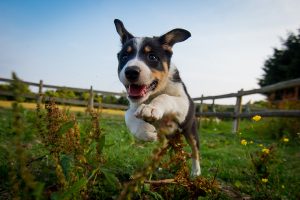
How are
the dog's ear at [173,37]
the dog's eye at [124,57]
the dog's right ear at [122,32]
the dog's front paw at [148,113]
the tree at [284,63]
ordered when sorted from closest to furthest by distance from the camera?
the dog's front paw at [148,113], the dog's eye at [124,57], the dog's ear at [173,37], the dog's right ear at [122,32], the tree at [284,63]

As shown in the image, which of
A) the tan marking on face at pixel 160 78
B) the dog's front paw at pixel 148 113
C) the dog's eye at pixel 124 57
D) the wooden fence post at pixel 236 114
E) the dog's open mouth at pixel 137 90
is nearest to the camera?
the dog's front paw at pixel 148 113

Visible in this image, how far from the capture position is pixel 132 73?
348cm

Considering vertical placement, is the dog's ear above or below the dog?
above

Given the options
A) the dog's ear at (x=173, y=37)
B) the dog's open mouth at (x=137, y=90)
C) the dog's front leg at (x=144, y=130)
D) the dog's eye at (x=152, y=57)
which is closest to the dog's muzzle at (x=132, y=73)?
the dog's open mouth at (x=137, y=90)

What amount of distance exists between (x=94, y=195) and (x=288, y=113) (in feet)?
24.8

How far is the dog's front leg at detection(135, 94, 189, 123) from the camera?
2.75 metres

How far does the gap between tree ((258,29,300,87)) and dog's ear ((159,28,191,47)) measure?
79.6 feet

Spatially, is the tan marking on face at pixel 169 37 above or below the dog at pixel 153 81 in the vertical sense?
above

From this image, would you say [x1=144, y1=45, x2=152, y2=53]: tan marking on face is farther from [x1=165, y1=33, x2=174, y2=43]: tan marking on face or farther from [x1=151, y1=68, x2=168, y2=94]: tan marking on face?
[x1=165, y1=33, x2=174, y2=43]: tan marking on face

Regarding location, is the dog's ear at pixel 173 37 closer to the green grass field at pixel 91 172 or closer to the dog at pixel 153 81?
the dog at pixel 153 81

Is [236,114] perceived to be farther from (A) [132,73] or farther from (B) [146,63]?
(A) [132,73]

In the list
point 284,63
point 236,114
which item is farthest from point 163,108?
point 284,63

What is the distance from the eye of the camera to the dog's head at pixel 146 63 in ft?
11.6

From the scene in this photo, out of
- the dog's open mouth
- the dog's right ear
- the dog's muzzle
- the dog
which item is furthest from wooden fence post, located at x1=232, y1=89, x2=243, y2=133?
the dog's muzzle
